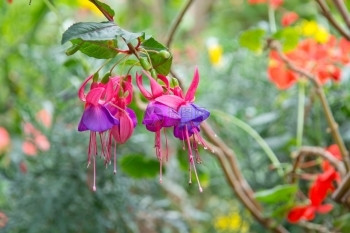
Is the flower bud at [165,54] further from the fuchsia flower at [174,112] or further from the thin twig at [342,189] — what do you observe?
the thin twig at [342,189]

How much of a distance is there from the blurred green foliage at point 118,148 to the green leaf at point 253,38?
0.17 metres

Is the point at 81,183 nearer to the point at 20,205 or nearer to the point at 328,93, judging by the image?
the point at 20,205

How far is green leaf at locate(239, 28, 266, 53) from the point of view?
84 cm

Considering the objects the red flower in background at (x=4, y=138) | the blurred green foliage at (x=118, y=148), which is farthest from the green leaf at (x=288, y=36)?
the red flower in background at (x=4, y=138)

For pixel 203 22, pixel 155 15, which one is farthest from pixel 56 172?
pixel 203 22

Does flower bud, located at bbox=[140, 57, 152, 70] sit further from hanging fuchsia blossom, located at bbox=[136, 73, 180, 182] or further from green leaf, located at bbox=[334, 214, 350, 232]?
green leaf, located at bbox=[334, 214, 350, 232]

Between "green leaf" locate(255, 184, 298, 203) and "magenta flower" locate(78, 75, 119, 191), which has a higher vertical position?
"magenta flower" locate(78, 75, 119, 191)

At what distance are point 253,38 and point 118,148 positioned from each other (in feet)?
1.04

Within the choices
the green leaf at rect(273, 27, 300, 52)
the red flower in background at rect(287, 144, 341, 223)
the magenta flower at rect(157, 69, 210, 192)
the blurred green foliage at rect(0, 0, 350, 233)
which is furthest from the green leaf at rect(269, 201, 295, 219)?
the magenta flower at rect(157, 69, 210, 192)

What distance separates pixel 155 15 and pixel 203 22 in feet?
1.70

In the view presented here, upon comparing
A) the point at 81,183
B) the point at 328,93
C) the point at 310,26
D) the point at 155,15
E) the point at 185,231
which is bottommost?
the point at 185,231

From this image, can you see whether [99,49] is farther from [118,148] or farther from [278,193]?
[118,148]

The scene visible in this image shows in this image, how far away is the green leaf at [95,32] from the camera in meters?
0.35

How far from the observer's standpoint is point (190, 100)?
0.40 meters
